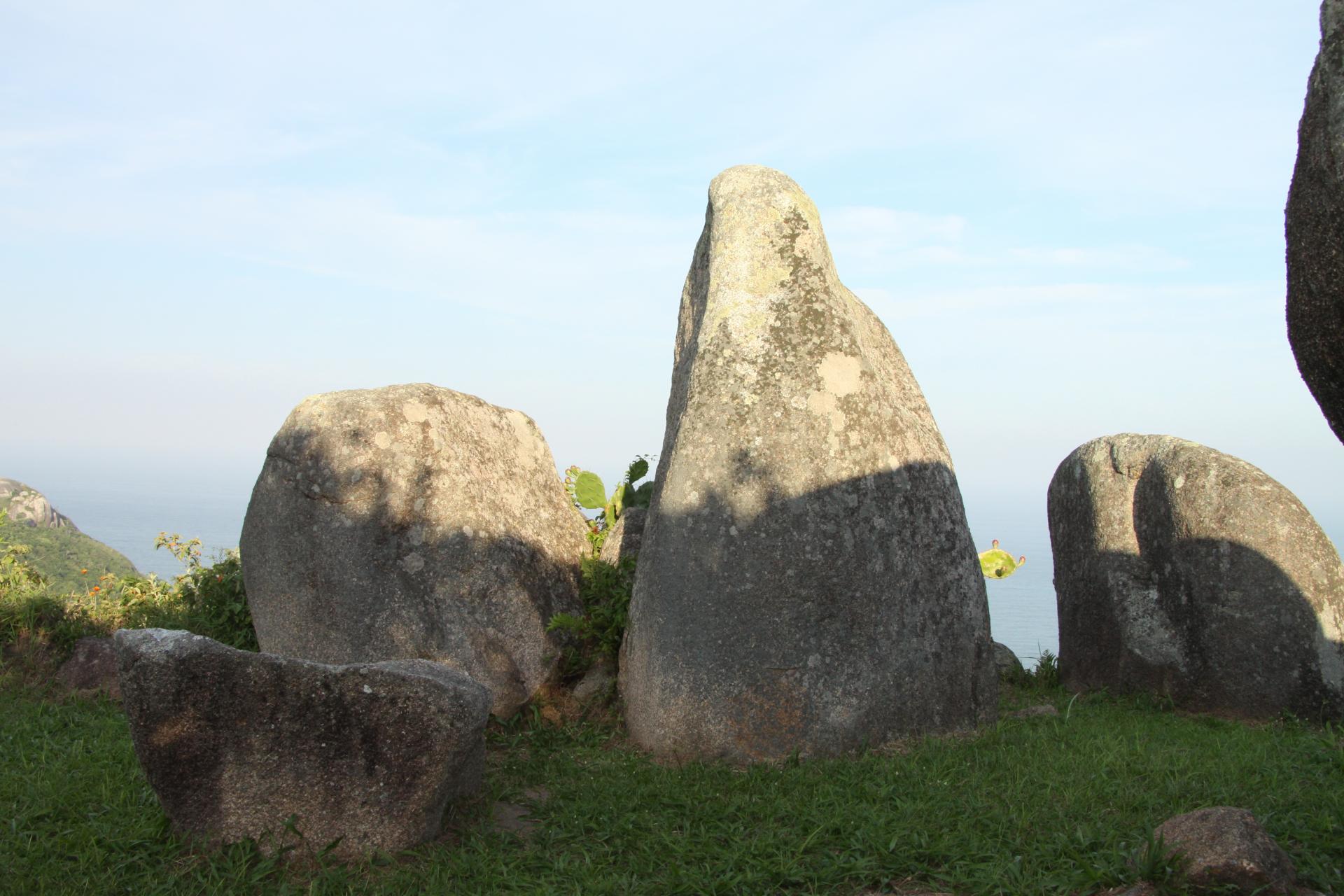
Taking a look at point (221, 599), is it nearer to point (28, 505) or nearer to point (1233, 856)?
point (1233, 856)

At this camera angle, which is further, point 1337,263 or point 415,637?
point 415,637

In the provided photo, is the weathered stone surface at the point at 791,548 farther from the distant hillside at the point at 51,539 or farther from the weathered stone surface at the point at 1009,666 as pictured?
the distant hillside at the point at 51,539

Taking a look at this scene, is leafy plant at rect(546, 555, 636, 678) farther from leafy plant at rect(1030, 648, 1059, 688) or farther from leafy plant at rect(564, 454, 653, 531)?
leafy plant at rect(1030, 648, 1059, 688)

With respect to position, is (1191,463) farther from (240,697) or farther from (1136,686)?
(240,697)

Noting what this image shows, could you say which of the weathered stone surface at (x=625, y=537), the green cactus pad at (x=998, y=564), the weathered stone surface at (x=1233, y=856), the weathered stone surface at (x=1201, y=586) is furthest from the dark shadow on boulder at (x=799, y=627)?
the green cactus pad at (x=998, y=564)

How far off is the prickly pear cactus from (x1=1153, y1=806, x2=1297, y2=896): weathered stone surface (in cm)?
842

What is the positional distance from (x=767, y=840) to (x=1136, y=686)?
4.79m

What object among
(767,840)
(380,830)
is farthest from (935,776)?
(380,830)

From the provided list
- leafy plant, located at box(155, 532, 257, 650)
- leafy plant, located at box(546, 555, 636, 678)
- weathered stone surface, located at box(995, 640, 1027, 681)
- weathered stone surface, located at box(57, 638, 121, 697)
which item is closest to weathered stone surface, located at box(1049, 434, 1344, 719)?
weathered stone surface, located at box(995, 640, 1027, 681)

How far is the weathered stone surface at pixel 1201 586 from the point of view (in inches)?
302

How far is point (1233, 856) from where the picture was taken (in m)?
3.89

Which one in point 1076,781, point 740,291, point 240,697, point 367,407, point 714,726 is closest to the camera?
point 240,697

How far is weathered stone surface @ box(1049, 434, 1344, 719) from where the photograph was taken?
25.2 feet

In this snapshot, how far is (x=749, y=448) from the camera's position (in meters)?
6.36
